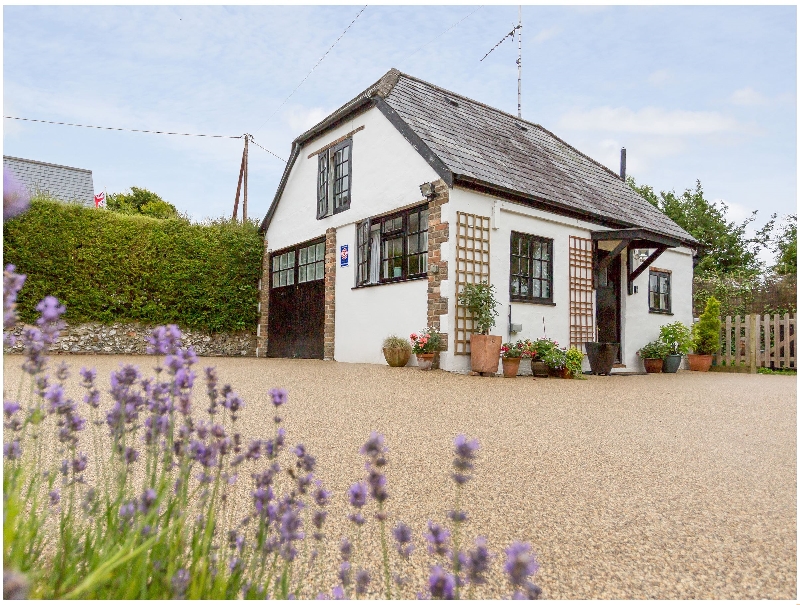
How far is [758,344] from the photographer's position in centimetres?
1182

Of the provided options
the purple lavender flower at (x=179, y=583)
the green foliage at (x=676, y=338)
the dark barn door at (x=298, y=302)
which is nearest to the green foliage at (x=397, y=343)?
the dark barn door at (x=298, y=302)

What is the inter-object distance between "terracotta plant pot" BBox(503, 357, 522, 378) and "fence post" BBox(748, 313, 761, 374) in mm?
6161

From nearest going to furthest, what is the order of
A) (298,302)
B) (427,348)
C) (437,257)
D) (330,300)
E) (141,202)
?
(427,348) < (437,257) < (330,300) < (298,302) < (141,202)

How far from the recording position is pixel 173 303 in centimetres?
1274

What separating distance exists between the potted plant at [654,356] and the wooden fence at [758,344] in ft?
5.77

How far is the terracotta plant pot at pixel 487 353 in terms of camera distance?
837 cm

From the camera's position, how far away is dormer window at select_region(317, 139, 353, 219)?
11.4 metres

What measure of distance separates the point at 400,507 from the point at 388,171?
8247 millimetres

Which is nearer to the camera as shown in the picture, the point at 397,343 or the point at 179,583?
the point at 179,583

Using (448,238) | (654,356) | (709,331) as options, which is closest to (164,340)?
(448,238)

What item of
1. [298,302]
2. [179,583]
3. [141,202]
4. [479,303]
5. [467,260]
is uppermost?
[141,202]

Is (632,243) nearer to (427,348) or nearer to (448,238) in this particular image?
(448,238)

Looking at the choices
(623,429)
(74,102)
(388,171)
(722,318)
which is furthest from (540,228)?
(74,102)

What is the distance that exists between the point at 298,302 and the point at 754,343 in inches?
391
